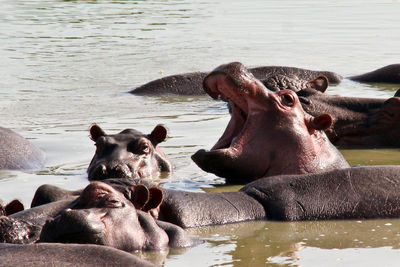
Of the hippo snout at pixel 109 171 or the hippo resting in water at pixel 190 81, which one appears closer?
the hippo snout at pixel 109 171

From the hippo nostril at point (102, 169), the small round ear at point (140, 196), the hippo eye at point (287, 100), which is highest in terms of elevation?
the hippo eye at point (287, 100)

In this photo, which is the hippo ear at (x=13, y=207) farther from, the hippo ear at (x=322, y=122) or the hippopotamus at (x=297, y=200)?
the hippo ear at (x=322, y=122)

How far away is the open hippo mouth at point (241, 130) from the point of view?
6383 millimetres

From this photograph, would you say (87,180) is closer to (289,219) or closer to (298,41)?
(289,219)

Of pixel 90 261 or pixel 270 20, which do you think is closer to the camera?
pixel 90 261

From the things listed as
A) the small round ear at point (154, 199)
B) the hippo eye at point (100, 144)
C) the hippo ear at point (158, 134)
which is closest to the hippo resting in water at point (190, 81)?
the hippo ear at point (158, 134)

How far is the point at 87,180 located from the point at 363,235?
7.56ft

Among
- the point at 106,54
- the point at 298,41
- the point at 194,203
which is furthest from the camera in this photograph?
the point at 298,41

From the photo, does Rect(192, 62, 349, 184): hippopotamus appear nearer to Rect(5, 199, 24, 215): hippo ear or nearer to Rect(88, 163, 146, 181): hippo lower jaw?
Rect(88, 163, 146, 181): hippo lower jaw

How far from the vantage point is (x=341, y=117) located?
8.47 metres

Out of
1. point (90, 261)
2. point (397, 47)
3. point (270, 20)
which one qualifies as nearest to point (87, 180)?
point (90, 261)

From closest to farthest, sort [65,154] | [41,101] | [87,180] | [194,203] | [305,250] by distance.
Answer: [305,250]
[194,203]
[87,180]
[65,154]
[41,101]

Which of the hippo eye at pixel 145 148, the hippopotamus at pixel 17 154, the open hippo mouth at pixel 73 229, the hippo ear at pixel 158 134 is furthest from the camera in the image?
the hippopotamus at pixel 17 154

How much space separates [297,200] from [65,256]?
6.59 feet
